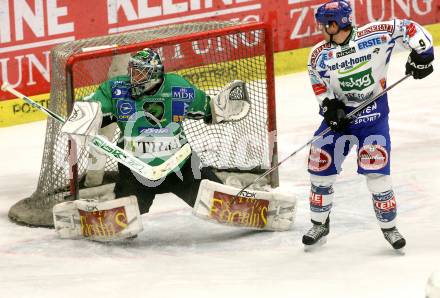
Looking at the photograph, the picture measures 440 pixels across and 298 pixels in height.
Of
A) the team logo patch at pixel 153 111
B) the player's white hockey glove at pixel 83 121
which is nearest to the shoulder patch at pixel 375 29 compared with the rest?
the team logo patch at pixel 153 111

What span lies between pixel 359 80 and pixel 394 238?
0.86 meters

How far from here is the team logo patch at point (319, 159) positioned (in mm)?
7961

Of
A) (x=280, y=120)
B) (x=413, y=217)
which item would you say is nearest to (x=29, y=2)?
(x=280, y=120)

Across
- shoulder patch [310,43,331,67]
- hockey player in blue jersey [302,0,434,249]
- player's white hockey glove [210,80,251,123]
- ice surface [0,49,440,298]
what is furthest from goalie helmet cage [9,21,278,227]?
hockey player in blue jersey [302,0,434,249]

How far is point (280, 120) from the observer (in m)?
11.4

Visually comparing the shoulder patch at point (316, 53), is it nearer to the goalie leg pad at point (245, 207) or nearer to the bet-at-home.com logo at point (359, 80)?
the bet-at-home.com logo at point (359, 80)

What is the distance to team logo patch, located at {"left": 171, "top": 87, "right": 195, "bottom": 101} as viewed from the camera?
8.52m

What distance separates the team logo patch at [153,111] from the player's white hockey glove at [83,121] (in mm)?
286

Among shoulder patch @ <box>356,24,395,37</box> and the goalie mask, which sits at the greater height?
shoulder patch @ <box>356,24,395,37</box>

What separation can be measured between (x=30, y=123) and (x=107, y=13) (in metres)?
1.04

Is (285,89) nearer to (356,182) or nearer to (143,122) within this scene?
(356,182)

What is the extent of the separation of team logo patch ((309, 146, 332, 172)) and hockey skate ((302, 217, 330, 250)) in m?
0.35

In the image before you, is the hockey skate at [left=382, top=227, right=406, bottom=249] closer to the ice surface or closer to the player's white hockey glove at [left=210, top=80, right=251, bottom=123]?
the ice surface

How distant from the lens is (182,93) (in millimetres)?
8531
